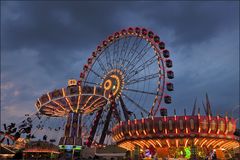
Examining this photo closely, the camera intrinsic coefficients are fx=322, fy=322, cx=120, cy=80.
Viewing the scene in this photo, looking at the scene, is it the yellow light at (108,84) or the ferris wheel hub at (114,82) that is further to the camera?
the yellow light at (108,84)

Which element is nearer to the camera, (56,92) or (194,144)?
(194,144)

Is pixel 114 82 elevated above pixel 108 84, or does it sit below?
above

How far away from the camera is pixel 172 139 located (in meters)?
41.2

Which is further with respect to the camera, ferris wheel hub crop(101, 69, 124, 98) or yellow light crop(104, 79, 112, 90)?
yellow light crop(104, 79, 112, 90)

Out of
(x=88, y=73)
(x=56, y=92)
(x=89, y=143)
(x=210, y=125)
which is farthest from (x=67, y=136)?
(x=210, y=125)

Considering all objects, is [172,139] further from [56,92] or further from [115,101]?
[56,92]

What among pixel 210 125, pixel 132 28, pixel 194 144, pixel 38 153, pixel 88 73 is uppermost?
pixel 132 28

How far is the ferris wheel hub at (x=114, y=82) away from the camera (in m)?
51.6

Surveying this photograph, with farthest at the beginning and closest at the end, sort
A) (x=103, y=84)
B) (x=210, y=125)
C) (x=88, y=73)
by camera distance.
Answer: (x=88, y=73)
(x=103, y=84)
(x=210, y=125)

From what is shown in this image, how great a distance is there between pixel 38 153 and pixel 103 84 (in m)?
17.4

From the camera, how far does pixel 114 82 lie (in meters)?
52.4

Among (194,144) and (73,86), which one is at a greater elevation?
(73,86)

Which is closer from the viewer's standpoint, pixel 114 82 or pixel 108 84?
pixel 114 82

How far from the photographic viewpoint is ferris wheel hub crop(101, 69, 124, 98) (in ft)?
169
